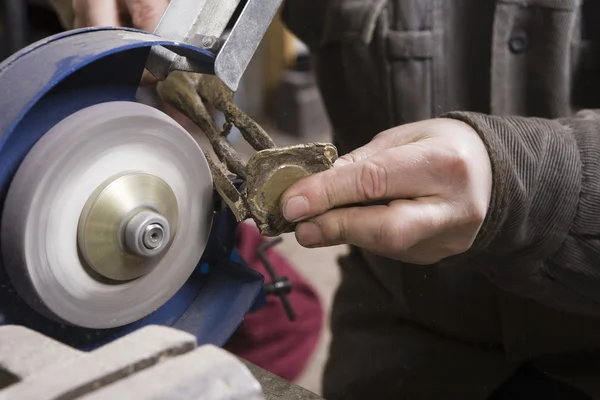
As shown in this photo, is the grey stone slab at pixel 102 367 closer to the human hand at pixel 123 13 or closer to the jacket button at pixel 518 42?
the human hand at pixel 123 13

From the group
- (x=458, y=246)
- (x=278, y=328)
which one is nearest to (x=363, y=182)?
(x=458, y=246)

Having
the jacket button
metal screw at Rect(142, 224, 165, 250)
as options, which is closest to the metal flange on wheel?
metal screw at Rect(142, 224, 165, 250)

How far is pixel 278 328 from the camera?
1.46 m

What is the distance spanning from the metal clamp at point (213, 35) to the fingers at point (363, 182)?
12cm

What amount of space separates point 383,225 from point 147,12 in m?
0.42

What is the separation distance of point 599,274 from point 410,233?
28 centimetres

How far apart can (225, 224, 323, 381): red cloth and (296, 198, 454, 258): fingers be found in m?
0.72

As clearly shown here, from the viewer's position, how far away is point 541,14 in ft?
2.78

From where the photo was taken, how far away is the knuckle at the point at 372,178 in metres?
0.60

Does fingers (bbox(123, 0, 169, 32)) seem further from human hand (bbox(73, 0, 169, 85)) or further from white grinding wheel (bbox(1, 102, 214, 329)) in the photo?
white grinding wheel (bbox(1, 102, 214, 329))

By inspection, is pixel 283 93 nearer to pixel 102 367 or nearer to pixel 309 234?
pixel 309 234

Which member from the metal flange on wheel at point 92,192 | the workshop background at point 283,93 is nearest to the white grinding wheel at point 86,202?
the metal flange on wheel at point 92,192

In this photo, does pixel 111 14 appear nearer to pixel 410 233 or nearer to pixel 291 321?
pixel 410 233

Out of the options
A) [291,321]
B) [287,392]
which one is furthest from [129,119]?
[291,321]
